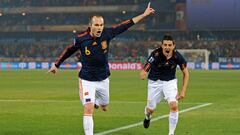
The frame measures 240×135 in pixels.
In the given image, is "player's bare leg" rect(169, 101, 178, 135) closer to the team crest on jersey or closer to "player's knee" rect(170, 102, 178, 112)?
"player's knee" rect(170, 102, 178, 112)

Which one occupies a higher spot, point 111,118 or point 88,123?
point 88,123

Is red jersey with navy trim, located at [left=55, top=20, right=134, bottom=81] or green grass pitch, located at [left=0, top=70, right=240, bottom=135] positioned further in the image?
green grass pitch, located at [left=0, top=70, right=240, bottom=135]

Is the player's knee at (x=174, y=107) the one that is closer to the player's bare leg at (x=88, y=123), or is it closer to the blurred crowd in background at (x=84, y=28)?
the player's bare leg at (x=88, y=123)

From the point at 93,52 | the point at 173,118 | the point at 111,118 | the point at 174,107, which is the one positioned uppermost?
the point at 93,52

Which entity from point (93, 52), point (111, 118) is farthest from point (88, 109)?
point (111, 118)

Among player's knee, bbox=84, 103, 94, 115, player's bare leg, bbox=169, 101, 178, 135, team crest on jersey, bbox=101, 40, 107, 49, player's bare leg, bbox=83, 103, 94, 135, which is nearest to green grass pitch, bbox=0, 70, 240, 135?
player's bare leg, bbox=169, 101, 178, 135

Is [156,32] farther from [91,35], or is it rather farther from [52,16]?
[91,35]

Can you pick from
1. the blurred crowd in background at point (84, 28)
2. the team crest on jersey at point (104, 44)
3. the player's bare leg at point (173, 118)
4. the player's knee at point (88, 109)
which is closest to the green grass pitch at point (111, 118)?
the player's bare leg at point (173, 118)

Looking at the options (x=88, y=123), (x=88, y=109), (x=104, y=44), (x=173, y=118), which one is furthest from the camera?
(x=173, y=118)

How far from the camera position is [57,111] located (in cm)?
2000

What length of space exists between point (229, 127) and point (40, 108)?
8.34 meters

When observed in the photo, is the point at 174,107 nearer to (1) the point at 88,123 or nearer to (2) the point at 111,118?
(1) the point at 88,123

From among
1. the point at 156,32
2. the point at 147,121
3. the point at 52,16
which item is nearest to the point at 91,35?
the point at 147,121

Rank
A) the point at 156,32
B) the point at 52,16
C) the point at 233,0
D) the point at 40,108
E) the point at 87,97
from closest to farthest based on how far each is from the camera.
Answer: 1. the point at 87,97
2. the point at 40,108
3. the point at 233,0
4. the point at 156,32
5. the point at 52,16
